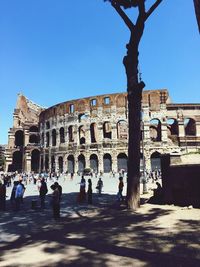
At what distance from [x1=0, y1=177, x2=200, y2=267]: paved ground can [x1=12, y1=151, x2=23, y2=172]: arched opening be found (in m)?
36.3

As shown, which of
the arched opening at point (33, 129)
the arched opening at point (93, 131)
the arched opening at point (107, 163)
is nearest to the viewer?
the arched opening at point (107, 163)

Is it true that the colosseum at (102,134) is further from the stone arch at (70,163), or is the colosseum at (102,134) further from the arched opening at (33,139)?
the arched opening at (33,139)

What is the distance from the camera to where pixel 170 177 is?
38.5ft

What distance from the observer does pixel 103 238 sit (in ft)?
22.7

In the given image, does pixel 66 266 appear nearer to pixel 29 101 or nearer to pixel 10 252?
pixel 10 252

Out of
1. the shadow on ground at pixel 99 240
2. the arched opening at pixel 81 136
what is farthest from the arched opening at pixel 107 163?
the shadow on ground at pixel 99 240

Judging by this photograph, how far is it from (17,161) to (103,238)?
42043 mm

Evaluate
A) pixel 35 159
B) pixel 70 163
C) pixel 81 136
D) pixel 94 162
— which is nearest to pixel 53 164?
pixel 70 163

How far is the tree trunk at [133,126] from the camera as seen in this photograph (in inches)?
433

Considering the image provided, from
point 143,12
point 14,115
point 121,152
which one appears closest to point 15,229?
point 143,12

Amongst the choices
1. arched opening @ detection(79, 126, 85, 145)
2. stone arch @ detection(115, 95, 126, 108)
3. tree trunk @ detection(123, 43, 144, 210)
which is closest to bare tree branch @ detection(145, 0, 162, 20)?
tree trunk @ detection(123, 43, 144, 210)

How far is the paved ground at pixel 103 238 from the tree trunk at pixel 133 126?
70cm

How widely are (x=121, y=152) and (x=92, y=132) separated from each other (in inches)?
263

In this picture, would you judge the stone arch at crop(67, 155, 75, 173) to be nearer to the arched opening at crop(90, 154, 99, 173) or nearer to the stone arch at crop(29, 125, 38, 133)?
the arched opening at crop(90, 154, 99, 173)
